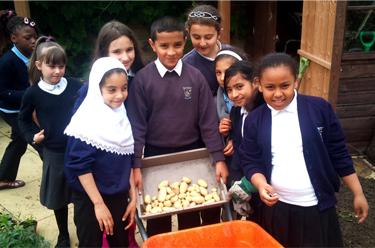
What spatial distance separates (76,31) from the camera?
19.6 feet

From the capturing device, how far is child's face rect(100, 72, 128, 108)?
196 centimetres

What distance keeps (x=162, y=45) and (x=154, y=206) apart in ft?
3.20

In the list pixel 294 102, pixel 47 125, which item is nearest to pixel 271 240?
pixel 294 102

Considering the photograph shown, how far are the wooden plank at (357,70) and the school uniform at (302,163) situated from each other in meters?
2.20

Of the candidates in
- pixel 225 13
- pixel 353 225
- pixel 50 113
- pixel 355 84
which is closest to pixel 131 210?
pixel 50 113

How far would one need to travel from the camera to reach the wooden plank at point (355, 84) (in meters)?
3.85

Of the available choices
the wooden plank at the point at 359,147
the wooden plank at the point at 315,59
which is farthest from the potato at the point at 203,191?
the wooden plank at the point at 359,147

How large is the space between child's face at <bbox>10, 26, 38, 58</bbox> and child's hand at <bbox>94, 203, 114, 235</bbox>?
2.00 m

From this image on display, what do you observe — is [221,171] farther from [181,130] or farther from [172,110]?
[172,110]

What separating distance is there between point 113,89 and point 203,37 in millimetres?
882

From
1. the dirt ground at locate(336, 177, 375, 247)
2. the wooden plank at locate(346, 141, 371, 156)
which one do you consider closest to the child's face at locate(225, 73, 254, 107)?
the dirt ground at locate(336, 177, 375, 247)

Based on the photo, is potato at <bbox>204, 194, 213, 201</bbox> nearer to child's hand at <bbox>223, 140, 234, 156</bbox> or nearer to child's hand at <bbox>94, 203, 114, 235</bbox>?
child's hand at <bbox>223, 140, 234, 156</bbox>

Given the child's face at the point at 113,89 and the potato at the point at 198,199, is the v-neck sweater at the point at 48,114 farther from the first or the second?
the potato at the point at 198,199

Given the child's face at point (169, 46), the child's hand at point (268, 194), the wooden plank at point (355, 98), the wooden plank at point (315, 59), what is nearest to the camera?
the child's hand at point (268, 194)
